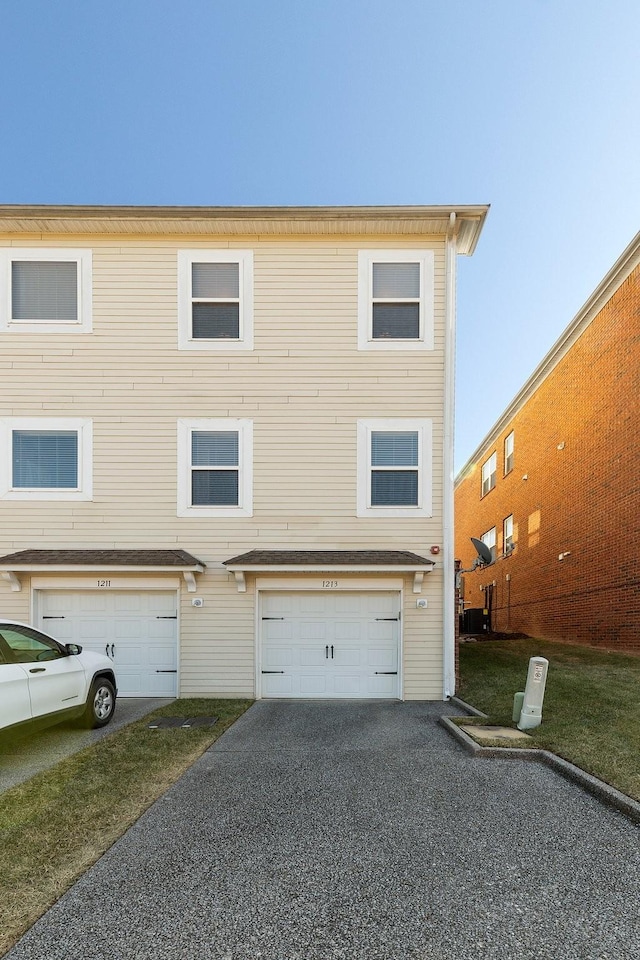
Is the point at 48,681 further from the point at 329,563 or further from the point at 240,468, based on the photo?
the point at 240,468

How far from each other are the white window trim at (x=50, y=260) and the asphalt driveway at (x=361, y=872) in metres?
8.17

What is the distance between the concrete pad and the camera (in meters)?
6.45

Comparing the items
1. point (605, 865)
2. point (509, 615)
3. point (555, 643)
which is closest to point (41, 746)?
point (605, 865)

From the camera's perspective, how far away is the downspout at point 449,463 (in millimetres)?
9383

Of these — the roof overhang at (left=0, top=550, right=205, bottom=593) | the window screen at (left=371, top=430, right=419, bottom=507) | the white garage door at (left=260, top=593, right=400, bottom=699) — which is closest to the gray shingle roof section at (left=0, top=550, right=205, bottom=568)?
the roof overhang at (left=0, top=550, right=205, bottom=593)

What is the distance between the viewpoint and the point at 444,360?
9789 millimetres

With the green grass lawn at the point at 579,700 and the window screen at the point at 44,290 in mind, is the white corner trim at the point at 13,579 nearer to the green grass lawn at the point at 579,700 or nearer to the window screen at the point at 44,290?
the window screen at the point at 44,290

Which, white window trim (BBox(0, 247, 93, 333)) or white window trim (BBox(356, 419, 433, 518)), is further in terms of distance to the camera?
white window trim (BBox(0, 247, 93, 333))

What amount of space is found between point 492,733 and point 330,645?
138 inches

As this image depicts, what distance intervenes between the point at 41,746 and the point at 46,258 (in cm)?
854

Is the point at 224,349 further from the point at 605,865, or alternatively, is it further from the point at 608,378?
the point at 608,378

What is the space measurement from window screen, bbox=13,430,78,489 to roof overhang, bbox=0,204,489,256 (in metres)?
3.90

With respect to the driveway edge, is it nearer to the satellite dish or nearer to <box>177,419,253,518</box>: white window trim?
the satellite dish

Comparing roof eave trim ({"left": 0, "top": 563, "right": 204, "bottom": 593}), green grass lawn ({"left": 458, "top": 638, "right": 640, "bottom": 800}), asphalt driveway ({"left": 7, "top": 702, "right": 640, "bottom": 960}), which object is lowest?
green grass lawn ({"left": 458, "top": 638, "right": 640, "bottom": 800})
